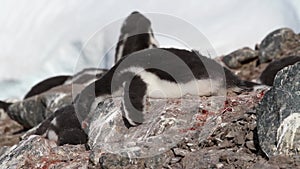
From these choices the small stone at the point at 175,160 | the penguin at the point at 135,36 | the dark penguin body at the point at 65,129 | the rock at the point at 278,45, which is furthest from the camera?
the rock at the point at 278,45

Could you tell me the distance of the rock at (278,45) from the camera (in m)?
28.2

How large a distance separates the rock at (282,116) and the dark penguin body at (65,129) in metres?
5.48

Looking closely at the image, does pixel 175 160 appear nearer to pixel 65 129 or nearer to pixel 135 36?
pixel 65 129

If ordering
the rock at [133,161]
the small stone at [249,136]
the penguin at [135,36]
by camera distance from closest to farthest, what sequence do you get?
1. the small stone at [249,136]
2. the rock at [133,161]
3. the penguin at [135,36]

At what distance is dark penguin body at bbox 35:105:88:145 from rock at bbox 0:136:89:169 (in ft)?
2.77

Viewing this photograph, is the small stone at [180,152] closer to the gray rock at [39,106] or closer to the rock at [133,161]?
the rock at [133,161]

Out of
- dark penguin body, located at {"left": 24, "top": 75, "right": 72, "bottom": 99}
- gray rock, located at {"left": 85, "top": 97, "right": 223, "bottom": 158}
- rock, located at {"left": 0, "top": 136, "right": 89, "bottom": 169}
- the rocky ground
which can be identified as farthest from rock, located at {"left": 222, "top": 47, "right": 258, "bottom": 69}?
rock, located at {"left": 0, "top": 136, "right": 89, "bottom": 169}

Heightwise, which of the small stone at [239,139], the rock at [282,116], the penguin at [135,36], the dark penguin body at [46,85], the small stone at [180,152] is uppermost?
the penguin at [135,36]

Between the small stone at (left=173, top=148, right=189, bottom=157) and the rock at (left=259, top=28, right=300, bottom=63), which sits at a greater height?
the rock at (left=259, top=28, right=300, bottom=63)

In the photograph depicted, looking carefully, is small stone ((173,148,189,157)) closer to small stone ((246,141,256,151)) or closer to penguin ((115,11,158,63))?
small stone ((246,141,256,151))

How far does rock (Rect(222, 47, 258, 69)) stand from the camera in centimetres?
2964

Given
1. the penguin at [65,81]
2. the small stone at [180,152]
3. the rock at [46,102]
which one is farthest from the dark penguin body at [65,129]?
the penguin at [65,81]

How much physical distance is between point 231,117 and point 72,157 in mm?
3540

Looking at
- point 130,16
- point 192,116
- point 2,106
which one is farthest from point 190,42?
point 2,106
